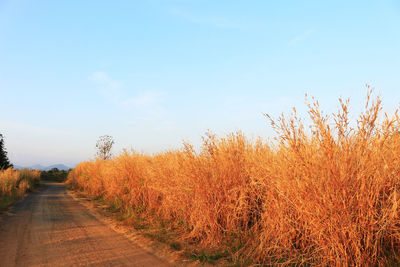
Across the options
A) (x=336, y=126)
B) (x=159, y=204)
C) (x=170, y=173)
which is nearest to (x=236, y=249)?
(x=336, y=126)

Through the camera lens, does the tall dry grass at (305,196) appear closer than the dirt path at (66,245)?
Yes

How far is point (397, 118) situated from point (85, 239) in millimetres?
6743

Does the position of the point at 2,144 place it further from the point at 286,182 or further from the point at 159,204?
the point at 286,182

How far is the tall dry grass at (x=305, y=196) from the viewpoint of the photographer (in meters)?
3.37

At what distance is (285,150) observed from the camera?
4496 millimetres

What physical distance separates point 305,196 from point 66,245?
516 centimetres

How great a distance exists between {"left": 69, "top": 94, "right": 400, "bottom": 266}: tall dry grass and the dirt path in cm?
147

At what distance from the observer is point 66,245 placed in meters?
5.71

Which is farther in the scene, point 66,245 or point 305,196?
point 66,245

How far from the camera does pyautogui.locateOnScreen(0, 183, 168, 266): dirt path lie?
4705 millimetres

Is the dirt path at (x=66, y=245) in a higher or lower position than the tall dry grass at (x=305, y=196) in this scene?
lower

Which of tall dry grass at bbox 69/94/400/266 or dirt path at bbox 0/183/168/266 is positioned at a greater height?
tall dry grass at bbox 69/94/400/266

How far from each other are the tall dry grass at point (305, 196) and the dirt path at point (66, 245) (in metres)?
1.47

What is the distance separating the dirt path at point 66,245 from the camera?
470 centimetres
